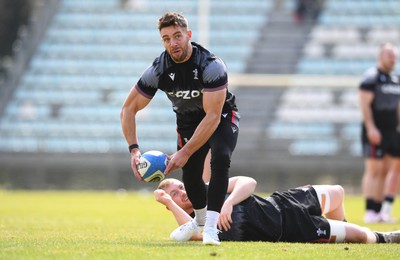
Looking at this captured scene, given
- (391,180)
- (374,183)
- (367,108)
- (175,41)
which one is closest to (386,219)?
(374,183)

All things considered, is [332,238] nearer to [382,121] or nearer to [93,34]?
[382,121]

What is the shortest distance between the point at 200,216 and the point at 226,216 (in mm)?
325

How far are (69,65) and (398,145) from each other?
46.1 ft

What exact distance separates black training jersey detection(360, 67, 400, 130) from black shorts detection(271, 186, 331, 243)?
16.2 ft

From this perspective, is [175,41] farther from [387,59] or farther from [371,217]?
[387,59]

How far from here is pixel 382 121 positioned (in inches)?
462

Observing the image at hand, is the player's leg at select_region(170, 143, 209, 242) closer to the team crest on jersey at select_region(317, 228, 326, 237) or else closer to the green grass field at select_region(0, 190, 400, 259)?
the green grass field at select_region(0, 190, 400, 259)

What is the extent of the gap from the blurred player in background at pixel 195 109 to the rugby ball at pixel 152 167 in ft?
0.15

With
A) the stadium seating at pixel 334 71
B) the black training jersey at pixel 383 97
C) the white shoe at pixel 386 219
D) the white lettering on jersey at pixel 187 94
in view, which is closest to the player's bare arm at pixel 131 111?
the white lettering on jersey at pixel 187 94

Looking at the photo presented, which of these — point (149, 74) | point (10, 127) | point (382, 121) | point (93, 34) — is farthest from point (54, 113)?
point (149, 74)

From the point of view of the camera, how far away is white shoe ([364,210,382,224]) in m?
10.7

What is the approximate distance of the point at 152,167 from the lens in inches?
250

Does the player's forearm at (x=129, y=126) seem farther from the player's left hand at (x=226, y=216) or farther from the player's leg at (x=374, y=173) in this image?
the player's leg at (x=374, y=173)

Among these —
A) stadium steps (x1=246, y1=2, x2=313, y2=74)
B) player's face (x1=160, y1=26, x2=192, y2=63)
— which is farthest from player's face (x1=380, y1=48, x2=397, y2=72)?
stadium steps (x1=246, y1=2, x2=313, y2=74)
